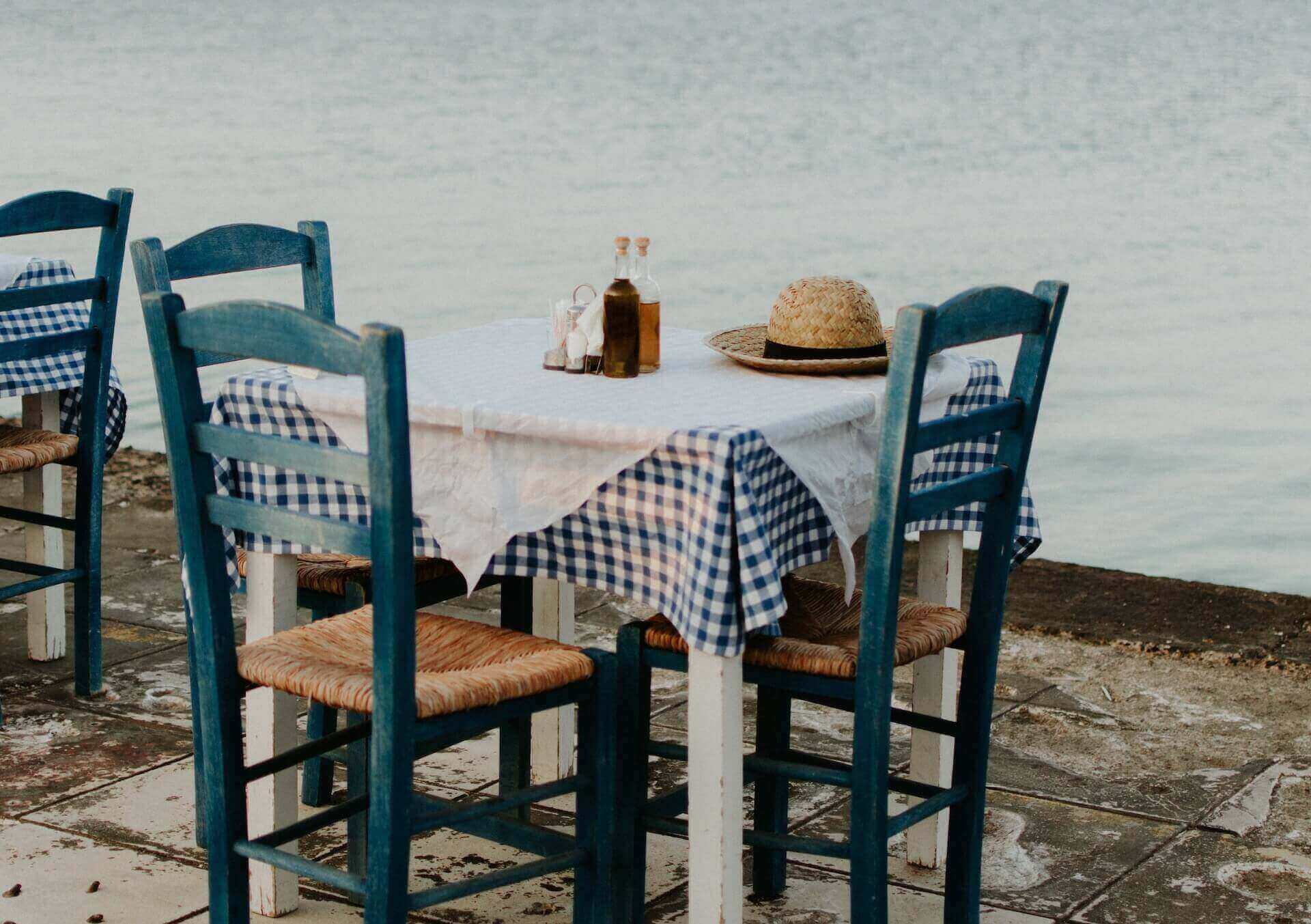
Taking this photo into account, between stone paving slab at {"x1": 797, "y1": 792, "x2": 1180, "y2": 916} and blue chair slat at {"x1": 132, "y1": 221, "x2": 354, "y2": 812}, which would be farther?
stone paving slab at {"x1": 797, "y1": 792, "x2": 1180, "y2": 916}

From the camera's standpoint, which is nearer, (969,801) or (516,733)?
(969,801)

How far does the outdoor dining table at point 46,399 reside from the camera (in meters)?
4.00

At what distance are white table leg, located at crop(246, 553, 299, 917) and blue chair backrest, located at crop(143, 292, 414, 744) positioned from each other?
0.29 metres

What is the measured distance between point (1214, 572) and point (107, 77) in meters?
22.6

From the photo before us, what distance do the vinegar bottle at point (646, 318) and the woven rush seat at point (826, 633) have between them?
1.48 feet

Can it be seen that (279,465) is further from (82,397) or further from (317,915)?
(82,397)

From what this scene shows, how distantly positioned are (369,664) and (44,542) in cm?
194

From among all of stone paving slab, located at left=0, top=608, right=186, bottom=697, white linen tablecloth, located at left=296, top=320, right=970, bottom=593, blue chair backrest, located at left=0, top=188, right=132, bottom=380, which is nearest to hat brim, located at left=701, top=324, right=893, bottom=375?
white linen tablecloth, located at left=296, top=320, right=970, bottom=593

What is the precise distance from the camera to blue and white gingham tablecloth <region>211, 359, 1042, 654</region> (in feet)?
8.20

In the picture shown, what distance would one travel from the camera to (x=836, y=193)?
47.5ft

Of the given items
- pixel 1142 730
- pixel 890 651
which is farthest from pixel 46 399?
pixel 1142 730

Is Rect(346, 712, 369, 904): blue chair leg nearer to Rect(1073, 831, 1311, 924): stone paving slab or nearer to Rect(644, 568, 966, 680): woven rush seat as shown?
Rect(644, 568, 966, 680): woven rush seat

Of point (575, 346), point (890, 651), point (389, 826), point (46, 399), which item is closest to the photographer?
point (389, 826)

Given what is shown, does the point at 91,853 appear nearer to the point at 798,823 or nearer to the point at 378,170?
the point at 798,823
